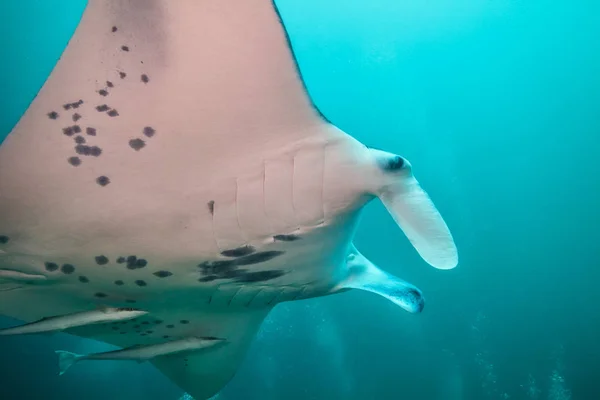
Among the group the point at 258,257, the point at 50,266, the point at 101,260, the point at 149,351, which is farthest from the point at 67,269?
the point at 258,257

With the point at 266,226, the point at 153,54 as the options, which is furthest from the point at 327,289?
the point at 153,54

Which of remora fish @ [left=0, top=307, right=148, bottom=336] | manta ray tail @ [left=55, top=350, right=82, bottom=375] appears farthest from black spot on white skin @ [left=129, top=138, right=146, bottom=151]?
manta ray tail @ [left=55, top=350, right=82, bottom=375]

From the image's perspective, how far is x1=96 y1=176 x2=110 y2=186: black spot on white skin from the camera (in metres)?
1.58

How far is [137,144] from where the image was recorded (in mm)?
1535

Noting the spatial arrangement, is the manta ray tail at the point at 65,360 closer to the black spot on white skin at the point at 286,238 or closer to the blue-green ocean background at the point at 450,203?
the black spot on white skin at the point at 286,238

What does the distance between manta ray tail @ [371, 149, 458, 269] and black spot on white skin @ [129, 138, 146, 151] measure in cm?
87

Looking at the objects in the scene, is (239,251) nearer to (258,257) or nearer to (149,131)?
(258,257)

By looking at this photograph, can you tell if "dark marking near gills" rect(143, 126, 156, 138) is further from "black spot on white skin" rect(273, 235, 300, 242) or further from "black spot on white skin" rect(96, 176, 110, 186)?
"black spot on white skin" rect(273, 235, 300, 242)

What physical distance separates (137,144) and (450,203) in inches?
578

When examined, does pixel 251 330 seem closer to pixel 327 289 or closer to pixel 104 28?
pixel 327 289

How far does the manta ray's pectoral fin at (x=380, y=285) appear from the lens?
6.56 ft

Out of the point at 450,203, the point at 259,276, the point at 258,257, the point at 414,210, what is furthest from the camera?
the point at 450,203

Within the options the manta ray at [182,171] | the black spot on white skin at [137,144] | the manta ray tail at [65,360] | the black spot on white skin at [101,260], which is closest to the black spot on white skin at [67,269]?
the manta ray at [182,171]

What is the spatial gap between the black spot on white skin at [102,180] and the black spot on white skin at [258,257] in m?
0.60
